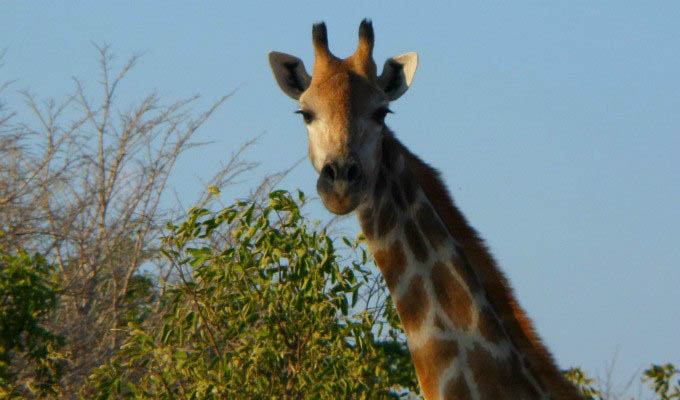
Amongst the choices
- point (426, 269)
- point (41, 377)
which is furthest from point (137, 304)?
point (426, 269)

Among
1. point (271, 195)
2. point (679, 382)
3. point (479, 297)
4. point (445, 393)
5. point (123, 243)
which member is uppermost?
point (123, 243)

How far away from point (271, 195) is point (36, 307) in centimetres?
299

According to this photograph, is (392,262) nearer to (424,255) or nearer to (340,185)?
(424,255)

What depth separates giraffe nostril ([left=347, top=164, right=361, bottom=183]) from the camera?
651 cm

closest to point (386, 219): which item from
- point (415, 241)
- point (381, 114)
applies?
point (415, 241)

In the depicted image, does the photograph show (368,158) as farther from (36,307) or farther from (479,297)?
(36,307)

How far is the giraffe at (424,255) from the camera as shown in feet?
21.6

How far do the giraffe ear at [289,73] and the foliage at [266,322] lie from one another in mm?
961

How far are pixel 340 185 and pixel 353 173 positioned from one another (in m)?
0.11

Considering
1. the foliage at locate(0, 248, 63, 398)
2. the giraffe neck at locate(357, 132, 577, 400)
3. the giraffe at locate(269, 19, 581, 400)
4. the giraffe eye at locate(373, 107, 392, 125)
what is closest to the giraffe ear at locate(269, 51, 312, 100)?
the giraffe at locate(269, 19, 581, 400)

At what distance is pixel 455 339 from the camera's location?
6.65m

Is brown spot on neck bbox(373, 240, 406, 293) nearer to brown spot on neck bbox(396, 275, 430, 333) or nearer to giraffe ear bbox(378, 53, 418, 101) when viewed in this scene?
brown spot on neck bbox(396, 275, 430, 333)

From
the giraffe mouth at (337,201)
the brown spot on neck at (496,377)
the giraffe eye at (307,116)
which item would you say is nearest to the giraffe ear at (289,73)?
the giraffe eye at (307,116)

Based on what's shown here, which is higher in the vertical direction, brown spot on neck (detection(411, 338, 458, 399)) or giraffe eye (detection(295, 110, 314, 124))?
giraffe eye (detection(295, 110, 314, 124))
